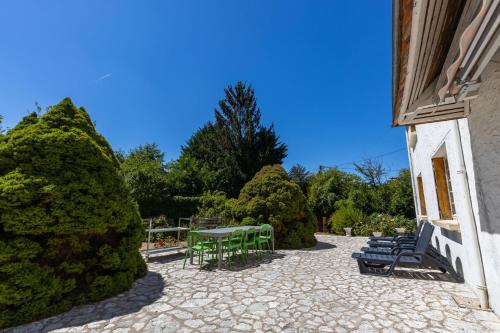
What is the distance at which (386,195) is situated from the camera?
1474 centimetres

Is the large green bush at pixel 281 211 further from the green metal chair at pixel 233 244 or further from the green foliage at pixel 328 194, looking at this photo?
the green foliage at pixel 328 194

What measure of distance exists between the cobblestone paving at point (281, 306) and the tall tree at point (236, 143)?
15090 mm

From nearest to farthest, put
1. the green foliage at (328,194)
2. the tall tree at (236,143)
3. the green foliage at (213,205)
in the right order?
the green foliage at (213,205), the green foliage at (328,194), the tall tree at (236,143)

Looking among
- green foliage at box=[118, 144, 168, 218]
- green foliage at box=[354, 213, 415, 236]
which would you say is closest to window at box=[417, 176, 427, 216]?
green foliage at box=[354, 213, 415, 236]

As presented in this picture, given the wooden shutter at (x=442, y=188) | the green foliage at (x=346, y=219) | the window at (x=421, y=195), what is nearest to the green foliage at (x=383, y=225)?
the green foliage at (x=346, y=219)

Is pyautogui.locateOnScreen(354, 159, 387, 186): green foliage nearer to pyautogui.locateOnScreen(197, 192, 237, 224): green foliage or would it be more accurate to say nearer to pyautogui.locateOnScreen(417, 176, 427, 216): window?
pyautogui.locateOnScreen(417, 176, 427, 216): window

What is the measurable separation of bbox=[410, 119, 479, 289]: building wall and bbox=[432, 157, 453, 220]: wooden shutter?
0.25 m

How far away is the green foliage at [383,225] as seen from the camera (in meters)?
12.4

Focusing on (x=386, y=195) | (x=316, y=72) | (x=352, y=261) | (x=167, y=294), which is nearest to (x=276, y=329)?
(x=167, y=294)

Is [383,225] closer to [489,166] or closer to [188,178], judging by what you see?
[489,166]

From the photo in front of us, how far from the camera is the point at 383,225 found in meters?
12.8

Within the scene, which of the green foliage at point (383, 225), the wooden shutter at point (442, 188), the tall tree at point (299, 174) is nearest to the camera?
the wooden shutter at point (442, 188)

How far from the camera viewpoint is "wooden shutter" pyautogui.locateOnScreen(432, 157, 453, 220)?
5793mm

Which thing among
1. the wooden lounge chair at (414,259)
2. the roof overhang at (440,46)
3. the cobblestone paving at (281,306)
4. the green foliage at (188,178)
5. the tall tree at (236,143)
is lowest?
the cobblestone paving at (281,306)
